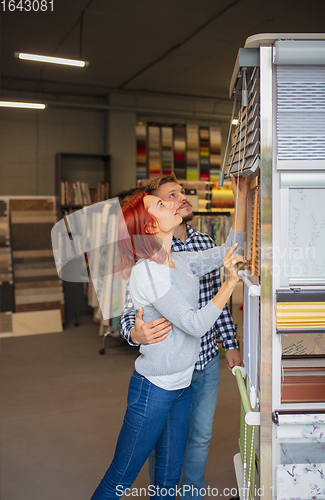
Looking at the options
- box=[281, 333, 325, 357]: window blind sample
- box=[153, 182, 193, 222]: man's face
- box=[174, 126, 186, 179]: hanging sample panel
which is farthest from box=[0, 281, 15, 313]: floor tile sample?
box=[281, 333, 325, 357]: window blind sample

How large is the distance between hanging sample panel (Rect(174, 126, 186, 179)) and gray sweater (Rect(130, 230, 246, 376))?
20.5 feet

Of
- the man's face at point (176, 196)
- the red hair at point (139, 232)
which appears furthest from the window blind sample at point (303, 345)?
the man's face at point (176, 196)

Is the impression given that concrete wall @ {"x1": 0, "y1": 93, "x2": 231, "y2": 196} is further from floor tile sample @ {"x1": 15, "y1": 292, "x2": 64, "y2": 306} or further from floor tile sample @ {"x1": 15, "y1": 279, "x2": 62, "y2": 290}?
floor tile sample @ {"x1": 15, "y1": 292, "x2": 64, "y2": 306}

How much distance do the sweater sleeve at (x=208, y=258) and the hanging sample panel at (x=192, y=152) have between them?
6126 millimetres

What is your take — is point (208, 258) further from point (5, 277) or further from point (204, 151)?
point (204, 151)

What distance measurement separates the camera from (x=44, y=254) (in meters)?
6.34

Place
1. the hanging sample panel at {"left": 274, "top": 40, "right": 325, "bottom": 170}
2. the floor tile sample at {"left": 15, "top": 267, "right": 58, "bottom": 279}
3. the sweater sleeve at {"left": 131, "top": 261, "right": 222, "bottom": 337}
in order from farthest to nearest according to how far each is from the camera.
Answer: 1. the floor tile sample at {"left": 15, "top": 267, "right": 58, "bottom": 279}
2. the sweater sleeve at {"left": 131, "top": 261, "right": 222, "bottom": 337}
3. the hanging sample panel at {"left": 274, "top": 40, "right": 325, "bottom": 170}

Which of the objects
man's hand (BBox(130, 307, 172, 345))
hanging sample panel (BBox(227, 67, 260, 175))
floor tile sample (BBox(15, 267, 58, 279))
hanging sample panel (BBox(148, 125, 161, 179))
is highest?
hanging sample panel (BBox(148, 125, 161, 179))

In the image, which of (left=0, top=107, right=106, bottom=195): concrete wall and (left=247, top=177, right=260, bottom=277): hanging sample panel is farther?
(left=0, top=107, right=106, bottom=195): concrete wall

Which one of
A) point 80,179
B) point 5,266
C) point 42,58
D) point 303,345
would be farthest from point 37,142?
point 303,345

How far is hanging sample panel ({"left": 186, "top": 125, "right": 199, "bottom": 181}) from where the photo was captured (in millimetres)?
7770

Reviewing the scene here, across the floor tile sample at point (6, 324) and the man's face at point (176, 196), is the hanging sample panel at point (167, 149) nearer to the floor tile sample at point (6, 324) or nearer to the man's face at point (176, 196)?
the floor tile sample at point (6, 324)

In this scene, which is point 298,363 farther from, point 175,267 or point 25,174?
point 25,174

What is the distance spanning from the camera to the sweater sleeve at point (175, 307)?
1.44m
